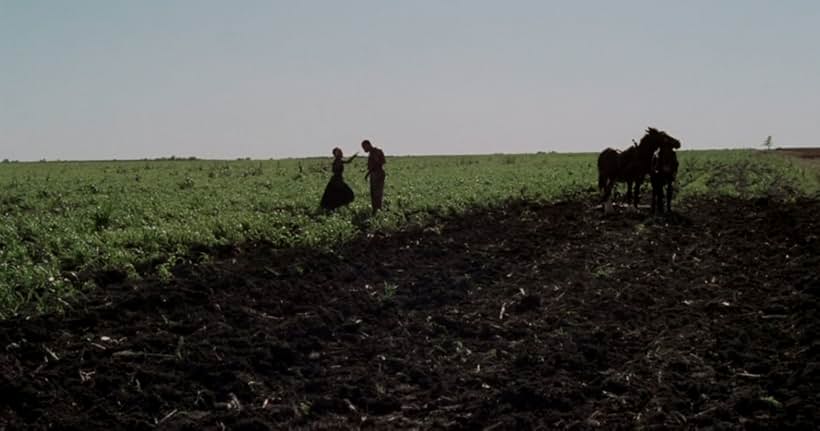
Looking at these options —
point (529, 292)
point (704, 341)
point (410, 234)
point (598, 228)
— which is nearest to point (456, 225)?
point (410, 234)

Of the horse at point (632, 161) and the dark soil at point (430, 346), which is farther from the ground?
the horse at point (632, 161)

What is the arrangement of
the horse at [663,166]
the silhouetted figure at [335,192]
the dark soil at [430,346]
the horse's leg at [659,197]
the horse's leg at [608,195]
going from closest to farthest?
the dark soil at [430,346]
the horse at [663,166]
the horse's leg at [659,197]
the silhouetted figure at [335,192]
the horse's leg at [608,195]

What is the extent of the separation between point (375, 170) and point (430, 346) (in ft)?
33.4

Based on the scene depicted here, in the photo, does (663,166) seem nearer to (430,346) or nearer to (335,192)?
(335,192)

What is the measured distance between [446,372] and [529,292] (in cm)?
334

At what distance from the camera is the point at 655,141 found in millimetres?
18672

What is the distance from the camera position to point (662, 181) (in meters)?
18.7

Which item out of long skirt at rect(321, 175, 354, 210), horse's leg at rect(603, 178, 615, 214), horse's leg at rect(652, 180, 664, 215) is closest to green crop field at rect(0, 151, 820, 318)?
long skirt at rect(321, 175, 354, 210)

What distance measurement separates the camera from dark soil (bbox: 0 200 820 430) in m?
A: 6.93

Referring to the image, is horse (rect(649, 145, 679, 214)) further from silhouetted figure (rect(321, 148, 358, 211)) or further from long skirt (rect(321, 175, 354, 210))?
long skirt (rect(321, 175, 354, 210))

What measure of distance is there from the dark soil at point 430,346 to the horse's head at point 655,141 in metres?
5.52

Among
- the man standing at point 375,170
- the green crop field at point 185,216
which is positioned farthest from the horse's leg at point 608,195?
the man standing at point 375,170

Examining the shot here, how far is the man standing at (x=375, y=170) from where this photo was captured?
732 inches

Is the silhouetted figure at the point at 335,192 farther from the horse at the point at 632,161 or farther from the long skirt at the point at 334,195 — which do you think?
the horse at the point at 632,161
